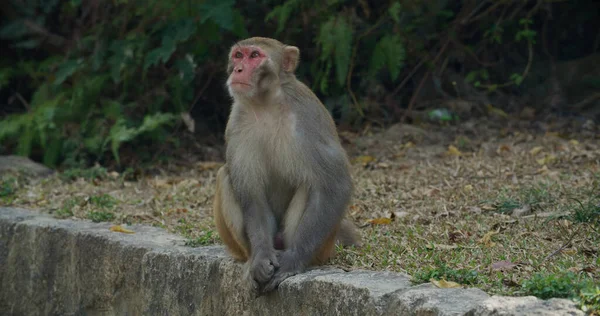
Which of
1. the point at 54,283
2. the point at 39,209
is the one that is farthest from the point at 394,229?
the point at 39,209

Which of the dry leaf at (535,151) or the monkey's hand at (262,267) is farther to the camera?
the dry leaf at (535,151)

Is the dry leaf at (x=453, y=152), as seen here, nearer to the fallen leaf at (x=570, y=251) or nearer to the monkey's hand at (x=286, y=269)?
the fallen leaf at (x=570, y=251)

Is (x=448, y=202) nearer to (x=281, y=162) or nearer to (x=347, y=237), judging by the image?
(x=347, y=237)

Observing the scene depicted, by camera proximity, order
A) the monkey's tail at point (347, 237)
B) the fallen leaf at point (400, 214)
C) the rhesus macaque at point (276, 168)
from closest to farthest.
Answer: the rhesus macaque at point (276, 168) → the monkey's tail at point (347, 237) → the fallen leaf at point (400, 214)

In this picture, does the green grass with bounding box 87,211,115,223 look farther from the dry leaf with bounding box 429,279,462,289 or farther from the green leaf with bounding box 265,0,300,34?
the dry leaf with bounding box 429,279,462,289

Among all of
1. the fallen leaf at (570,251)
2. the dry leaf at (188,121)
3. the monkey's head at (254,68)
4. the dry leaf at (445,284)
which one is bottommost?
the dry leaf at (188,121)

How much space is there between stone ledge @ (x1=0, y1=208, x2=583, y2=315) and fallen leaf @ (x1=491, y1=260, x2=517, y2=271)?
20.7 inches

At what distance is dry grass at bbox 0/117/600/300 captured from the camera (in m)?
4.97

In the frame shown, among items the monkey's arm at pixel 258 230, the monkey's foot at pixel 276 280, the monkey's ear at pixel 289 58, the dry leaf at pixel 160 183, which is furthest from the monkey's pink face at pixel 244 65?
the dry leaf at pixel 160 183

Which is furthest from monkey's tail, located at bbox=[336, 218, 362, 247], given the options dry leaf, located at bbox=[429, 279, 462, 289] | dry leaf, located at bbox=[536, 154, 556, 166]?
dry leaf, located at bbox=[536, 154, 556, 166]

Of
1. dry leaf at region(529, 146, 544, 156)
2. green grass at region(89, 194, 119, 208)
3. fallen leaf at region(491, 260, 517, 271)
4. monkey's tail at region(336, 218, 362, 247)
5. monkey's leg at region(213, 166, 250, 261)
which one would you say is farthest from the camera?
dry leaf at region(529, 146, 544, 156)

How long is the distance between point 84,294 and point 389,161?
12.8 feet

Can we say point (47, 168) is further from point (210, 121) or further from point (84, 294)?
point (84, 294)

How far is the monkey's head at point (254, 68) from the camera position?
515cm
